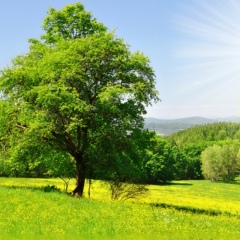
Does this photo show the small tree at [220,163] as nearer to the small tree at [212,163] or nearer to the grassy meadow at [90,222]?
the small tree at [212,163]

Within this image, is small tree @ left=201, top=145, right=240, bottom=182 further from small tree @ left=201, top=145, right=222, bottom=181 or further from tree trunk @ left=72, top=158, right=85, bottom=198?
tree trunk @ left=72, top=158, right=85, bottom=198

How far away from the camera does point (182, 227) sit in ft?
73.8

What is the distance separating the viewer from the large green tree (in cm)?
3125

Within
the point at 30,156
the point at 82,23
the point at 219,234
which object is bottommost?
the point at 219,234

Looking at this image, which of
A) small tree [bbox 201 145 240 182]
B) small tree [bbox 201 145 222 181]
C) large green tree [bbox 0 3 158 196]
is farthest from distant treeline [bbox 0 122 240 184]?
small tree [bbox 201 145 222 181]

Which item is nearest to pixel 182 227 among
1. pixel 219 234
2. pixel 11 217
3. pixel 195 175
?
pixel 219 234

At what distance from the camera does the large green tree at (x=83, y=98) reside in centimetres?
3125

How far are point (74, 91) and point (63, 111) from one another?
1924 mm

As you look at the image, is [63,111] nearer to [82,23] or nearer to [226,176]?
[82,23]

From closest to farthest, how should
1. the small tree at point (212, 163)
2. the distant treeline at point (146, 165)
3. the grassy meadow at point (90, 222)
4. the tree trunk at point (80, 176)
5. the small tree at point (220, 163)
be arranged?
the grassy meadow at point (90, 222) → the tree trunk at point (80, 176) → the distant treeline at point (146, 165) → the small tree at point (212, 163) → the small tree at point (220, 163)

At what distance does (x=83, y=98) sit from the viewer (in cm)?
3291

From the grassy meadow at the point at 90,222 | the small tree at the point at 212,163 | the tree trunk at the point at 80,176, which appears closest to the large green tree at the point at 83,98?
the tree trunk at the point at 80,176

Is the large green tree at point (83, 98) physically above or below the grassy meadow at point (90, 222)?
above

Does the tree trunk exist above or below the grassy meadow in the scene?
above
